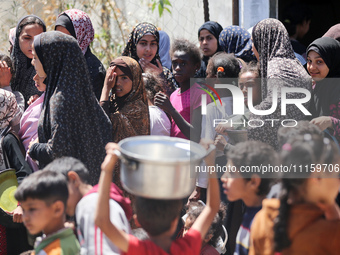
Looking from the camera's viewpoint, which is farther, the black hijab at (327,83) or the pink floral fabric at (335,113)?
the black hijab at (327,83)

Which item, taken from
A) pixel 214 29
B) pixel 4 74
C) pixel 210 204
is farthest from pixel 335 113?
pixel 4 74

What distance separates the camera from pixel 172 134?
3.65 meters

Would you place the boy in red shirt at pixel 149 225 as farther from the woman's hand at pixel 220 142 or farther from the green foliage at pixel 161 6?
the green foliage at pixel 161 6

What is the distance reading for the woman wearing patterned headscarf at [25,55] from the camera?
413 cm

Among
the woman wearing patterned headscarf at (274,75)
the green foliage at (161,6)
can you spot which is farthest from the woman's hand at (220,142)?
the green foliage at (161,6)

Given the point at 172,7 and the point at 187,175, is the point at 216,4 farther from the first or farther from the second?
the point at 187,175

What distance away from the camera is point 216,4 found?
5621 millimetres

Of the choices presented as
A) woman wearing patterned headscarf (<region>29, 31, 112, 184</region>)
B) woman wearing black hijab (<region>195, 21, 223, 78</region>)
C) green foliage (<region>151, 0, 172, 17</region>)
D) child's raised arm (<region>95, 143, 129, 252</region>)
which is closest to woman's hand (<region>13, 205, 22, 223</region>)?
woman wearing patterned headscarf (<region>29, 31, 112, 184</region>)

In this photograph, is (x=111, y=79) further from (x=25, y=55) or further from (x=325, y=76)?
(x=325, y=76)

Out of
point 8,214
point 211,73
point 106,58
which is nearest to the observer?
point 8,214

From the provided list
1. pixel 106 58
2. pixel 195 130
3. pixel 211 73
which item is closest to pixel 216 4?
pixel 106 58

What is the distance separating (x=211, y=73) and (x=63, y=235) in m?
1.97

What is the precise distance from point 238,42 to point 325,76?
3.97 feet

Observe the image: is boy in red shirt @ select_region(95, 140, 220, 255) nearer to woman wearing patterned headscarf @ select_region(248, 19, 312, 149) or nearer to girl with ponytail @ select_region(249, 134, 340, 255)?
girl with ponytail @ select_region(249, 134, 340, 255)
